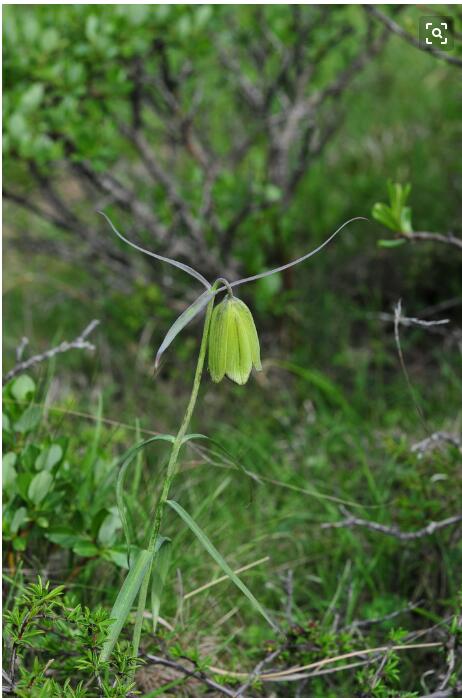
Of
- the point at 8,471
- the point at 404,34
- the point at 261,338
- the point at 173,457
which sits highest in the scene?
the point at 404,34

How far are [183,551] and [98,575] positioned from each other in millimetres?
176

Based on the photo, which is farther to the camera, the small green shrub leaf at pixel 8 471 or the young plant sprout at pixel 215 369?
the small green shrub leaf at pixel 8 471

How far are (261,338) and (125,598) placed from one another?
191cm

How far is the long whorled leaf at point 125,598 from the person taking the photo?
1152 millimetres

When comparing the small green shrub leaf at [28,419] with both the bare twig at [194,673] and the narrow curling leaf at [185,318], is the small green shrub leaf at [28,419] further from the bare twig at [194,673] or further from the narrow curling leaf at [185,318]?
the narrow curling leaf at [185,318]

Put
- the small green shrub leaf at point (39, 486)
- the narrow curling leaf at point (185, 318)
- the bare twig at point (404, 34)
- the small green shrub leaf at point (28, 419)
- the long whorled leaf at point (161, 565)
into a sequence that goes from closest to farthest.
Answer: the narrow curling leaf at point (185, 318), the long whorled leaf at point (161, 565), the small green shrub leaf at point (39, 486), the small green shrub leaf at point (28, 419), the bare twig at point (404, 34)

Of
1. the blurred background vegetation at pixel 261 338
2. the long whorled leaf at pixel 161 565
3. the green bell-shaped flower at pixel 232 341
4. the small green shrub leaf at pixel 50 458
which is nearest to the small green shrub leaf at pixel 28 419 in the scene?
the blurred background vegetation at pixel 261 338

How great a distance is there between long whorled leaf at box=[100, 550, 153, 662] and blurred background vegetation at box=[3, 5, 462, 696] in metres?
0.33

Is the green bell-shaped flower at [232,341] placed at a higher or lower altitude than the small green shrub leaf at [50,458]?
higher

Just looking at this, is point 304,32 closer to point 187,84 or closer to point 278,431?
point 187,84

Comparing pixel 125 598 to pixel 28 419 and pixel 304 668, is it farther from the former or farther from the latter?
pixel 28 419

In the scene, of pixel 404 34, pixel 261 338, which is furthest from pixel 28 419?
pixel 261 338

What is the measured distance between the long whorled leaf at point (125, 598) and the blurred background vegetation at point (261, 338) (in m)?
0.33

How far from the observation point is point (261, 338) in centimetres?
302
